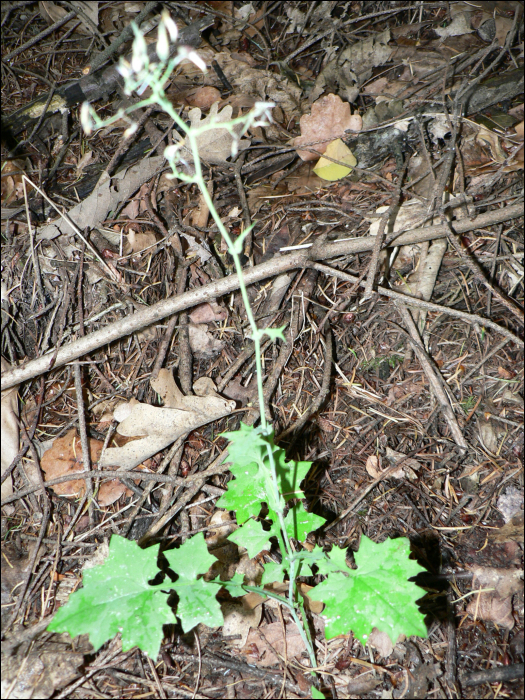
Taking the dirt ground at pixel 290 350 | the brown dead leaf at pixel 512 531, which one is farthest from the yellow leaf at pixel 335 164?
the brown dead leaf at pixel 512 531

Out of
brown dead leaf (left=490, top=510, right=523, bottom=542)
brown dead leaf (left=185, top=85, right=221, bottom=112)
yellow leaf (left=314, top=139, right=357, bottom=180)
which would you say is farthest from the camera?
brown dead leaf (left=185, top=85, right=221, bottom=112)

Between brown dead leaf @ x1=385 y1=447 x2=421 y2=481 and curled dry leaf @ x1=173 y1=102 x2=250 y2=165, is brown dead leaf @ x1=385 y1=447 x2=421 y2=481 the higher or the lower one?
the lower one

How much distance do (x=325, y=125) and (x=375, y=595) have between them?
291 centimetres

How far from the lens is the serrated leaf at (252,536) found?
1.91 metres

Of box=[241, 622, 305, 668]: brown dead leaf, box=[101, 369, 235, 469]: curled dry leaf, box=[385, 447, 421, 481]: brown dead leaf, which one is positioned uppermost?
box=[101, 369, 235, 469]: curled dry leaf

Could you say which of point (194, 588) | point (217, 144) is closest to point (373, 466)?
point (194, 588)

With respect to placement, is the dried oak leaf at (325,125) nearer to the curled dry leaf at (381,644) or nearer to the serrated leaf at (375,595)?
the serrated leaf at (375,595)

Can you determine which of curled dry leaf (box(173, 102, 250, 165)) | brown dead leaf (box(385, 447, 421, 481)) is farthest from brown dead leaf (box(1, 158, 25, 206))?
brown dead leaf (box(385, 447, 421, 481))

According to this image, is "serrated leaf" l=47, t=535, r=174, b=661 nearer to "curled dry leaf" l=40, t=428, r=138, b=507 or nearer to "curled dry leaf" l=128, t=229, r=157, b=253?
"curled dry leaf" l=40, t=428, r=138, b=507

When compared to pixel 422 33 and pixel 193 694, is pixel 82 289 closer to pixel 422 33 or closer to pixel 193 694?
pixel 193 694

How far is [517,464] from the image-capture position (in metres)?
2.43

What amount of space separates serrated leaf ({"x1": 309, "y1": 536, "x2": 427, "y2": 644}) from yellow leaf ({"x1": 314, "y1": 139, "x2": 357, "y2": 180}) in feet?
7.61

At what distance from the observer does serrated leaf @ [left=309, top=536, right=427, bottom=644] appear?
164 cm

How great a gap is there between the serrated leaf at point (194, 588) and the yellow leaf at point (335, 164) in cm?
241
